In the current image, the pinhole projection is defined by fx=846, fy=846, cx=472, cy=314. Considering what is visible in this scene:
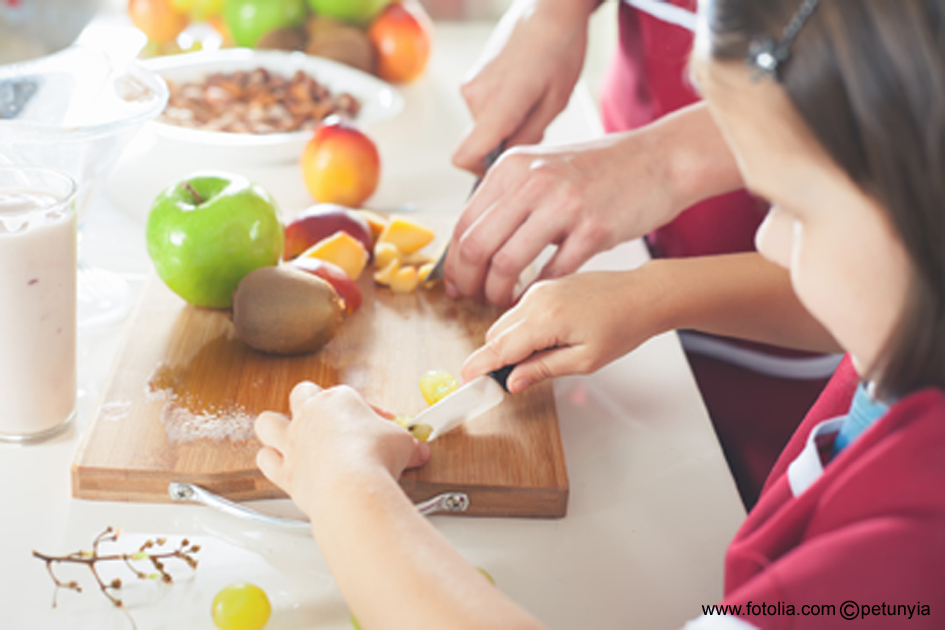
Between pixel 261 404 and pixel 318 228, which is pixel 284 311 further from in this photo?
pixel 318 228

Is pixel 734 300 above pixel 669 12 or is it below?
below

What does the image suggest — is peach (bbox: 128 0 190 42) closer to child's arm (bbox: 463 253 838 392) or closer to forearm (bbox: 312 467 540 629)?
child's arm (bbox: 463 253 838 392)

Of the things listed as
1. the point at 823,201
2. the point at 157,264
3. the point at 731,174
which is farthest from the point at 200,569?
the point at 731,174

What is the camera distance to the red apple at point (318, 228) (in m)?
1.17

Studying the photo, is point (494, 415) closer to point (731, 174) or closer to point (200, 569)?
point (200, 569)

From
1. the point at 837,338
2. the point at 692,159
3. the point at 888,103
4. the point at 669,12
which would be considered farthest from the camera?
the point at 669,12

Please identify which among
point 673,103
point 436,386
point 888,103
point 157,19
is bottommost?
point 157,19

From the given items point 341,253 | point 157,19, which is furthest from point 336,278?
point 157,19

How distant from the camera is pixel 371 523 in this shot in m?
0.62

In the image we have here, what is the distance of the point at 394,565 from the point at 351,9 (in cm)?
152

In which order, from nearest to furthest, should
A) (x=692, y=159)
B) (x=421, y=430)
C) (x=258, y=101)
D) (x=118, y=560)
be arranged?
(x=118, y=560), (x=421, y=430), (x=692, y=159), (x=258, y=101)

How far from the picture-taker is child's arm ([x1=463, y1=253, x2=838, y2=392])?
0.87m

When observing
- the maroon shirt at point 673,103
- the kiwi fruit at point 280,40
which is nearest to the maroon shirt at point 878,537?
the maroon shirt at point 673,103

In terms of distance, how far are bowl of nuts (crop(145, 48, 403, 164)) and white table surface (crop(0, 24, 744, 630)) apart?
49 centimetres
